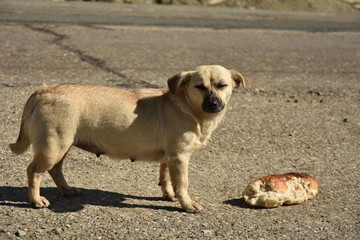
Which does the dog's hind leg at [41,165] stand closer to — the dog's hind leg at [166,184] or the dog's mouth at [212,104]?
the dog's hind leg at [166,184]

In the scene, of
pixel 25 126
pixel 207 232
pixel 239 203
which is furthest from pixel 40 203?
pixel 239 203

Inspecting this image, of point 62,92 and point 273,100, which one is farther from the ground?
point 62,92

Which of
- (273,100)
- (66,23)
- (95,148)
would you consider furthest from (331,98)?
(66,23)

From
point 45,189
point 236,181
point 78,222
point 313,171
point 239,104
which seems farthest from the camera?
point 239,104

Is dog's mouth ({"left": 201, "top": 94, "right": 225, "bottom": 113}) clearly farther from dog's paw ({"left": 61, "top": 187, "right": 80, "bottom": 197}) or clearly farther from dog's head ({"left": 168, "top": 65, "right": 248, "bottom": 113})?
dog's paw ({"left": 61, "top": 187, "right": 80, "bottom": 197})

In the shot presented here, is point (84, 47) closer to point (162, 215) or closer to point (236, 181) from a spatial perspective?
point (236, 181)

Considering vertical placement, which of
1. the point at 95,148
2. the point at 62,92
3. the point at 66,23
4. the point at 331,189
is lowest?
the point at 66,23

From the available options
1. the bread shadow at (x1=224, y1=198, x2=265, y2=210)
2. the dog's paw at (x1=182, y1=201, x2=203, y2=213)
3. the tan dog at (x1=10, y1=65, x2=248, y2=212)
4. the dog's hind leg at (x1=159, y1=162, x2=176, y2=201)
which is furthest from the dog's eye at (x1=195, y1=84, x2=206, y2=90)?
the bread shadow at (x1=224, y1=198, x2=265, y2=210)

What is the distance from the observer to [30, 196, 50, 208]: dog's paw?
5328 mm

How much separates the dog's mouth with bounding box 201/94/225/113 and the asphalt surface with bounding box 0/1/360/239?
854 millimetres

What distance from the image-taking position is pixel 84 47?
12.6m

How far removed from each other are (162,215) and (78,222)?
69 centimetres

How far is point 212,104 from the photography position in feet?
17.4

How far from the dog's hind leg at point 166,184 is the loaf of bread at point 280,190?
63 centimetres
